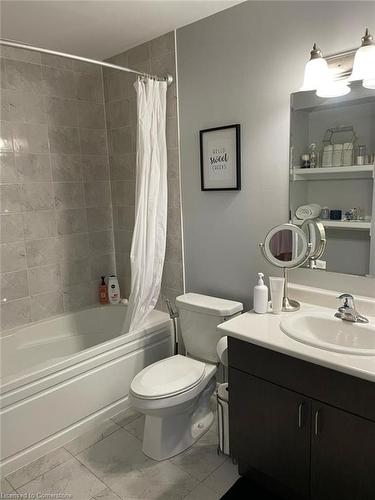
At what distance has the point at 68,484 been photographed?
1.80 meters

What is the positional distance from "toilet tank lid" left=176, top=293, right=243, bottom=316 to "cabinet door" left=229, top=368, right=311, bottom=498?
18.2 inches

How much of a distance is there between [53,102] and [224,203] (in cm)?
148

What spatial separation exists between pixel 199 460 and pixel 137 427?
463 millimetres

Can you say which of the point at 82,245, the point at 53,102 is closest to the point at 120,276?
the point at 82,245

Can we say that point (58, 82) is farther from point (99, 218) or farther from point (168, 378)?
point (168, 378)

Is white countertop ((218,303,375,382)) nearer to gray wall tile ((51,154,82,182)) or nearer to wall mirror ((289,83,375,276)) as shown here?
wall mirror ((289,83,375,276))

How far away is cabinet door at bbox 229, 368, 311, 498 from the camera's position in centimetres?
146

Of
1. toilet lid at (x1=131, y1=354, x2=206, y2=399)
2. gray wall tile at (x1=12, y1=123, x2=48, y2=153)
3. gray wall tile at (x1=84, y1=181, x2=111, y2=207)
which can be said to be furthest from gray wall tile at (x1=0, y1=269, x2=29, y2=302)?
toilet lid at (x1=131, y1=354, x2=206, y2=399)

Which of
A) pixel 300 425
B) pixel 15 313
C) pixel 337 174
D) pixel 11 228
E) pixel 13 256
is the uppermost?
pixel 337 174

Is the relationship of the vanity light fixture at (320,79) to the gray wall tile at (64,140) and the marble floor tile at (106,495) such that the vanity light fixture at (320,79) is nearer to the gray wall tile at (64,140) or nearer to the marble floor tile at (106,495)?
the gray wall tile at (64,140)

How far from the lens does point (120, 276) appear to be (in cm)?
314

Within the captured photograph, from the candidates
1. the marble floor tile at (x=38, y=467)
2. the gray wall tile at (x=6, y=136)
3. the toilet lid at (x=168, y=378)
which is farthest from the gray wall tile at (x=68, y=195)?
the marble floor tile at (x=38, y=467)

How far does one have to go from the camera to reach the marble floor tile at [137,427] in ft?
7.06

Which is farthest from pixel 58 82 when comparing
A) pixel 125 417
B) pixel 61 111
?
pixel 125 417
